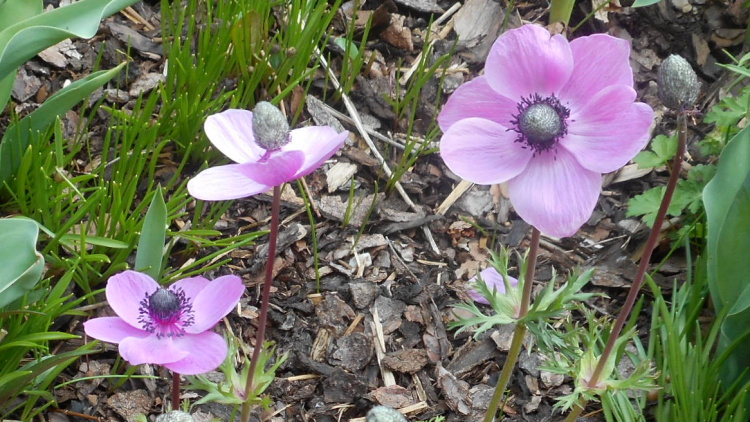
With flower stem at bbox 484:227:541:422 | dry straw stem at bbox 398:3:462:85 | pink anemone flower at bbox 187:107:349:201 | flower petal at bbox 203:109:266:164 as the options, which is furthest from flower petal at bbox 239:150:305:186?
dry straw stem at bbox 398:3:462:85

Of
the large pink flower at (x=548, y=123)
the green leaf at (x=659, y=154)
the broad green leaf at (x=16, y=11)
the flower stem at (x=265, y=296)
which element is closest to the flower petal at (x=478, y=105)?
the large pink flower at (x=548, y=123)

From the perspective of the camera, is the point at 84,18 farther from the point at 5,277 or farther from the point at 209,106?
the point at 5,277

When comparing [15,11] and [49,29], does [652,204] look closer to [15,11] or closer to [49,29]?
[49,29]

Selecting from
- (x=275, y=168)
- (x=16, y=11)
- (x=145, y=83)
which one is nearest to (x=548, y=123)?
(x=275, y=168)

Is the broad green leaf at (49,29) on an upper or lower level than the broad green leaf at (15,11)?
upper

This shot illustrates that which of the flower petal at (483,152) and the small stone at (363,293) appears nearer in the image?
the flower petal at (483,152)

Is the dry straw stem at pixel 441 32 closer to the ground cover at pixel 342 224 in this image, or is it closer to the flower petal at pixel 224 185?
the ground cover at pixel 342 224

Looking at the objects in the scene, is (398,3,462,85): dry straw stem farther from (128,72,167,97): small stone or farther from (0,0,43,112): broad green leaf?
(0,0,43,112): broad green leaf

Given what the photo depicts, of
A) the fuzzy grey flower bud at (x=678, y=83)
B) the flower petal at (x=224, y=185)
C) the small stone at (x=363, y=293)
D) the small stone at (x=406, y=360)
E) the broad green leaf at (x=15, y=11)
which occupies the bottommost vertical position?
the small stone at (x=406, y=360)
